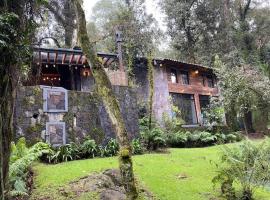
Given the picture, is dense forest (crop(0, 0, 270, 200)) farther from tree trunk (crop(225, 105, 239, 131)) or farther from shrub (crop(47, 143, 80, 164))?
shrub (crop(47, 143, 80, 164))

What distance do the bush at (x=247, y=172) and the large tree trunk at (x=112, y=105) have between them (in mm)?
3271

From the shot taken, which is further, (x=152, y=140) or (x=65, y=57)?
(x=65, y=57)

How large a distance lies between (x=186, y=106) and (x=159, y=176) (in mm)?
15496

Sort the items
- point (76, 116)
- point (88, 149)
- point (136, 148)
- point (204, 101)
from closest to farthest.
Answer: point (88, 149) < point (76, 116) < point (136, 148) < point (204, 101)

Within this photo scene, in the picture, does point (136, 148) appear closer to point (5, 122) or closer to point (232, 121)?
point (5, 122)

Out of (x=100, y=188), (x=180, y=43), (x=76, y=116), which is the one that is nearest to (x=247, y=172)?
(x=100, y=188)

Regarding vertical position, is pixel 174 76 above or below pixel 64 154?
above

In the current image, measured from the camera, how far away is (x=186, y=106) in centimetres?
2536

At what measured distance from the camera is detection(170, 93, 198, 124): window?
24.6 metres

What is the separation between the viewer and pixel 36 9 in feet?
21.3

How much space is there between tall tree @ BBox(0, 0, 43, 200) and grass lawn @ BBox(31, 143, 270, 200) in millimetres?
3080

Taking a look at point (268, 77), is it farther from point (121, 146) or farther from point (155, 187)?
point (121, 146)

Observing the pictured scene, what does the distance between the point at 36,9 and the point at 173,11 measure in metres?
25.7

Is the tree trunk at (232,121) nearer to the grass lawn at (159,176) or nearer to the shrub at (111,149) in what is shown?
the grass lawn at (159,176)
